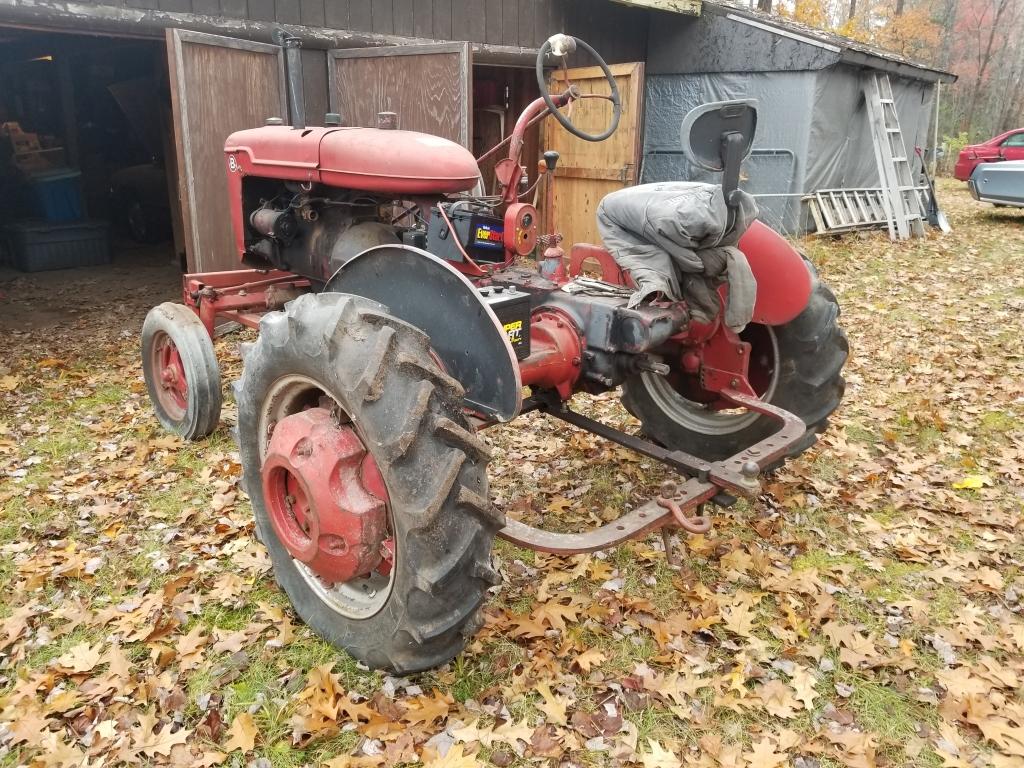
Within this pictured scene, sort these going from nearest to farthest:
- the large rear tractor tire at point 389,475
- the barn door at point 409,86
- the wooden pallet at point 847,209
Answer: the large rear tractor tire at point 389,475 → the barn door at point 409,86 → the wooden pallet at point 847,209

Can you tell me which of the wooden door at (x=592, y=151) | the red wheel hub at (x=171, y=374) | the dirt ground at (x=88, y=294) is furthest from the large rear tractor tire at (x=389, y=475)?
the wooden door at (x=592, y=151)

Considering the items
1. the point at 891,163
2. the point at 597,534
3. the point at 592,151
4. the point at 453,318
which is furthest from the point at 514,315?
the point at 891,163

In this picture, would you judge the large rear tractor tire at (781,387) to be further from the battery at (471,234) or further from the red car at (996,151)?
the red car at (996,151)

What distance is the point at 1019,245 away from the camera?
10.8m

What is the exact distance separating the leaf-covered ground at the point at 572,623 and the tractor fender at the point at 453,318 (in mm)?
969

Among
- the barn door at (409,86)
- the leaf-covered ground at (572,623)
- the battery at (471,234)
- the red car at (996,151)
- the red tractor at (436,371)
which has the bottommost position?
the leaf-covered ground at (572,623)

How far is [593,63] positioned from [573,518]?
785 cm

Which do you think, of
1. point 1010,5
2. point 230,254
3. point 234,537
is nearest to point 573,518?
point 234,537

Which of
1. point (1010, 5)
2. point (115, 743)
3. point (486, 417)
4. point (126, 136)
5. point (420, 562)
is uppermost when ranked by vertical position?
point (1010, 5)

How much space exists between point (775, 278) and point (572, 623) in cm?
162

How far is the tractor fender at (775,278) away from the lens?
10.2ft

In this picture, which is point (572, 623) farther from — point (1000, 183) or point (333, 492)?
point (1000, 183)

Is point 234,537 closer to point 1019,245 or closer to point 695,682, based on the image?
point 695,682

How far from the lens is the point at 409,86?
711 centimetres
